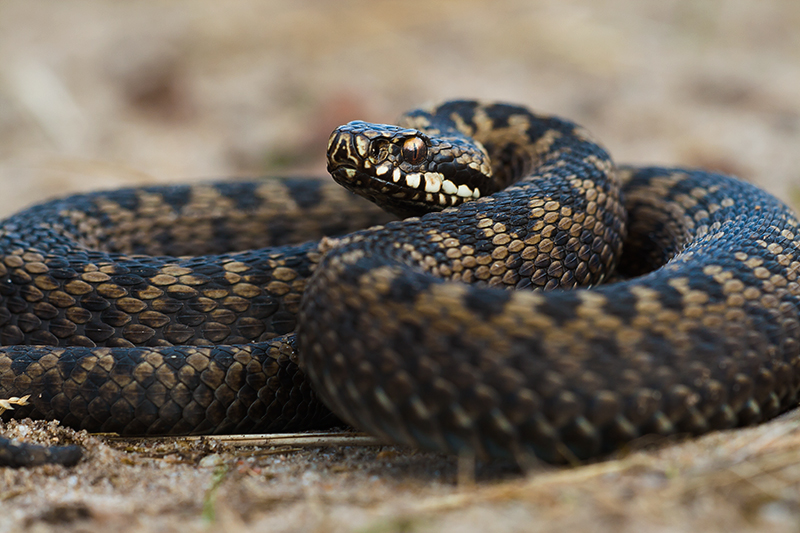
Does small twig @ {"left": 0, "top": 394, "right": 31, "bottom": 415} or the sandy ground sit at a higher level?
the sandy ground

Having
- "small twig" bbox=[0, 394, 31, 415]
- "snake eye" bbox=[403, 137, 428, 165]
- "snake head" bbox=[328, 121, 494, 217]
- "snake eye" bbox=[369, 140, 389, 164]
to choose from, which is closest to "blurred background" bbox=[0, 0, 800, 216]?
"snake head" bbox=[328, 121, 494, 217]

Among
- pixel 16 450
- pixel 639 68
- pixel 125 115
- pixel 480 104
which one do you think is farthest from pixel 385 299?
pixel 639 68

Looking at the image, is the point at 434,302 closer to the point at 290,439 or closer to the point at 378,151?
the point at 290,439

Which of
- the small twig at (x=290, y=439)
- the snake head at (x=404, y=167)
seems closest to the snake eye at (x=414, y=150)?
the snake head at (x=404, y=167)

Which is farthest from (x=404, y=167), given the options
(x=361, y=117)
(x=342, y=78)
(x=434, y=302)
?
(x=342, y=78)

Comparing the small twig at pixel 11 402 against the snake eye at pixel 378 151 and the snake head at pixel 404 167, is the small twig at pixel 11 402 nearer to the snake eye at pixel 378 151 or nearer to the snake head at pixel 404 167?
the snake head at pixel 404 167

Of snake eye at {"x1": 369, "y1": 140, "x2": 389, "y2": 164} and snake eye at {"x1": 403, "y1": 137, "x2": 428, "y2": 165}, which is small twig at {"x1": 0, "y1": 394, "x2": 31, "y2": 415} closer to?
snake eye at {"x1": 369, "y1": 140, "x2": 389, "y2": 164}

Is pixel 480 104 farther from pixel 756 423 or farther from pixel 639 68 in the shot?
pixel 639 68
